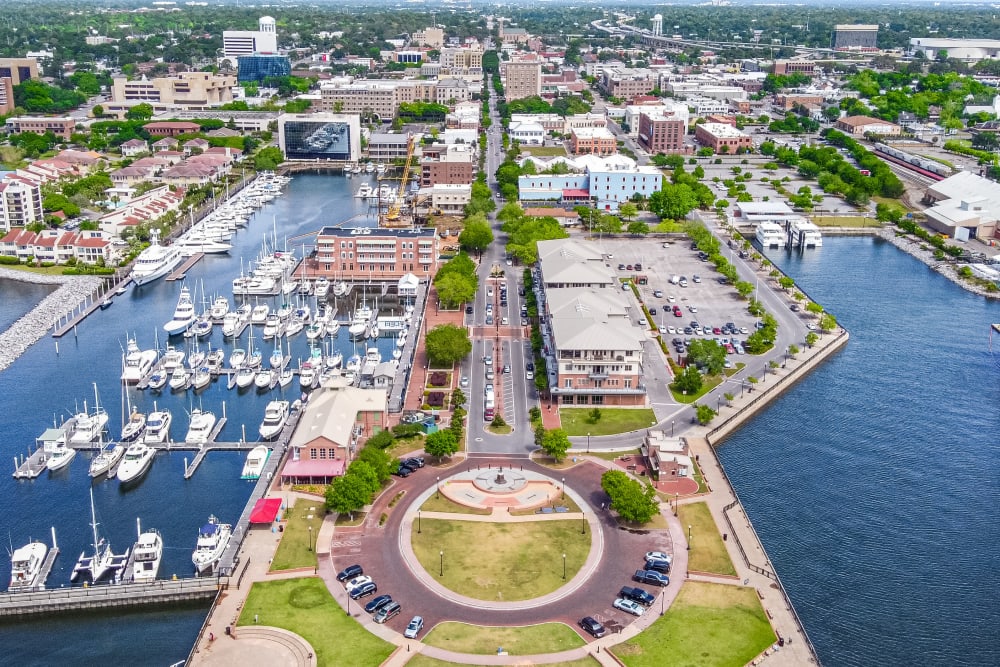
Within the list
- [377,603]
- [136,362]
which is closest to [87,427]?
[136,362]

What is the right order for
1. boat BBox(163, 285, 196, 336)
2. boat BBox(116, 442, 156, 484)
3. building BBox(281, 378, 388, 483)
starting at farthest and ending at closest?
boat BBox(163, 285, 196, 336) → boat BBox(116, 442, 156, 484) → building BBox(281, 378, 388, 483)

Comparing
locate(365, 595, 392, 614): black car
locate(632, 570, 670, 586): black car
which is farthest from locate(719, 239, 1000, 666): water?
locate(365, 595, 392, 614): black car

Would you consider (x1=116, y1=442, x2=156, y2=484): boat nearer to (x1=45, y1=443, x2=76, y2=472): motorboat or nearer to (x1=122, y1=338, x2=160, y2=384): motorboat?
(x1=45, y1=443, x2=76, y2=472): motorboat

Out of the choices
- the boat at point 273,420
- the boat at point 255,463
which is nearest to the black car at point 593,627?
the boat at point 255,463

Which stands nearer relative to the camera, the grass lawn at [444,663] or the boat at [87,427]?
the grass lawn at [444,663]

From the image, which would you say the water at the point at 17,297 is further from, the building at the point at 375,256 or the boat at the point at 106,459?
the boat at the point at 106,459

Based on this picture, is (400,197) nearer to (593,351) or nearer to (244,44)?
(593,351)

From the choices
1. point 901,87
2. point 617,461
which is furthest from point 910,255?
point 901,87
